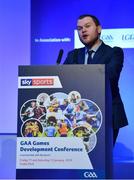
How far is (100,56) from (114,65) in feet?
0.45

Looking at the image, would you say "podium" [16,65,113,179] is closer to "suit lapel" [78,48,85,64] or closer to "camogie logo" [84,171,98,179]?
"camogie logo" [84,171,98,179]

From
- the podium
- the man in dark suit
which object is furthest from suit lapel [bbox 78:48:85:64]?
the podium

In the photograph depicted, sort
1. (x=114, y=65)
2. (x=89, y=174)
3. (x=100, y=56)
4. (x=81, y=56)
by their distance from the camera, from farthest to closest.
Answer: (x=81, y=56) → (x=100, y=56) → (x=114, y=65) → (x=89, y=174)

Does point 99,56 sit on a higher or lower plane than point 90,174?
higher

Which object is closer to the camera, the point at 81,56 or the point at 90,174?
the point at 90,174

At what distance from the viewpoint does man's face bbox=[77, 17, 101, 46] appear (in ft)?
7.84

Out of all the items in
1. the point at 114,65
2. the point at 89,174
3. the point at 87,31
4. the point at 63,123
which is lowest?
the point at 89,174

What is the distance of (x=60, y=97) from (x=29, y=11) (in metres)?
2.29

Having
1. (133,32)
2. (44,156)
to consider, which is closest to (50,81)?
(44,156)

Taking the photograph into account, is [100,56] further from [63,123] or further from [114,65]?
[63,123]

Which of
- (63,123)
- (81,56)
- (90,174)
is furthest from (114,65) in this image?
(90,174)

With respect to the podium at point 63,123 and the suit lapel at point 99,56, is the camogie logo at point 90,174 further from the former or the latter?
the suit lapel at point 99,56

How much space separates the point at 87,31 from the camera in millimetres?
2400

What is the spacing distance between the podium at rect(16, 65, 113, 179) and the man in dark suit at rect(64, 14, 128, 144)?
0.42 meters
